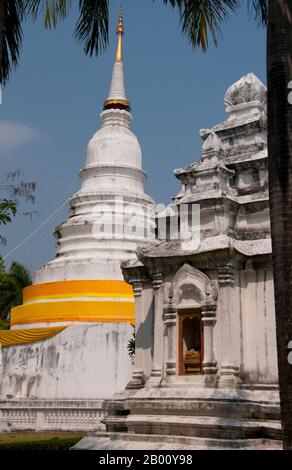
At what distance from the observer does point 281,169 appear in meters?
6.77

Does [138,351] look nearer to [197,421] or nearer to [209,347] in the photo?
[209,347]

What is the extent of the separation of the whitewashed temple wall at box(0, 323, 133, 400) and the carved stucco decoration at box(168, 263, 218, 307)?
9.55 metres

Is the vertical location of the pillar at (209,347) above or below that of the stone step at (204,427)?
above

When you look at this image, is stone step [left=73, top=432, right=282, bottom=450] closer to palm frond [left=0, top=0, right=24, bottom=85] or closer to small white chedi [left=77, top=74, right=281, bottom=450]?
small white chedi [left=77, top=74, right=281, bottom=450]

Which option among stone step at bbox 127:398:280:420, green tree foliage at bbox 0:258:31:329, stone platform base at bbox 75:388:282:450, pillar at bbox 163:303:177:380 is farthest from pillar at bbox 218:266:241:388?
green tree foliage at bbox 0:258:31:329

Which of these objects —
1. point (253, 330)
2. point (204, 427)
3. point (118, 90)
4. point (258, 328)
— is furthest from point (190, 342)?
point (118, 90)

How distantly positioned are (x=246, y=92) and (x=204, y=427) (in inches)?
341

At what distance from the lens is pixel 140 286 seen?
14047 mm

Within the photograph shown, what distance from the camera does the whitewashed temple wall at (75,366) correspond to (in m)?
21.9

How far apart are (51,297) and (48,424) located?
601 centimetres

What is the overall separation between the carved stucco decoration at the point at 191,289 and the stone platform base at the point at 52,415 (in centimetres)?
847

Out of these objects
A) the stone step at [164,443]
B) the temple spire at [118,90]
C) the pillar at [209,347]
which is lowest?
the stone step at [164,443]

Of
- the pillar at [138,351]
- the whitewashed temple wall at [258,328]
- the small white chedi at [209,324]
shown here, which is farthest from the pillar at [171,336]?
the whitewashed temple wall at [258,328]

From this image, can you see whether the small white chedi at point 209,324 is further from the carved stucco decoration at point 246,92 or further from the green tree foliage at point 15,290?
the green tree foliage at point 15,290
